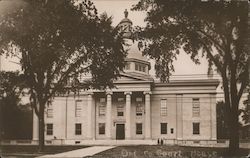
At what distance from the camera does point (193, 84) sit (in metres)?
14.2

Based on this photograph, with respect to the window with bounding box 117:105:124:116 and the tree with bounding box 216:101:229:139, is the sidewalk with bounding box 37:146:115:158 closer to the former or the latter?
the window with bounding box 117:105:124:116

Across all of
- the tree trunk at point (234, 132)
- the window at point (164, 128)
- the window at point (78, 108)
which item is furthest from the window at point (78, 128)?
the tree trunk at point (234, 132)

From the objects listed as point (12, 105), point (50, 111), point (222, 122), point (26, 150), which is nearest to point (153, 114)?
point (222, 122)

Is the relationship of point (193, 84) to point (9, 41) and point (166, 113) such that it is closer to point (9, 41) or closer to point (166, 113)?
point (166, 113)

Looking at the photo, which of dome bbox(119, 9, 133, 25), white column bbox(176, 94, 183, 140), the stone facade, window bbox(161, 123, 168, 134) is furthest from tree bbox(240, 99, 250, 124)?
dome bbox(119, 9, 133, 25)

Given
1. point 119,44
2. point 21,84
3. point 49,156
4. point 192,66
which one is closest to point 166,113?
point 192,66

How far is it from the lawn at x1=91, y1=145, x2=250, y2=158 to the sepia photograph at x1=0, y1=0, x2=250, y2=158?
3 centimetres

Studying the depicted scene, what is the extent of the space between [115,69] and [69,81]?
4.75 feet

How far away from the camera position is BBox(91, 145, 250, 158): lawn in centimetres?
1215

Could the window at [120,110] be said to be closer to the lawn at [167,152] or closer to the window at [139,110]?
the window at [139,110]

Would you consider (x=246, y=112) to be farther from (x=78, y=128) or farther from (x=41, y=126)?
(x=41, y=126)

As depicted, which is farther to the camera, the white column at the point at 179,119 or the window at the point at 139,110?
the window at the point at 139,110

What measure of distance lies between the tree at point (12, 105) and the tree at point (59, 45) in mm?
336

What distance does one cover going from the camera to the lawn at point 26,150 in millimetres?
12516
